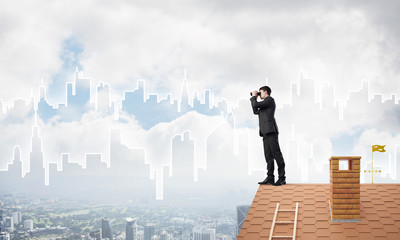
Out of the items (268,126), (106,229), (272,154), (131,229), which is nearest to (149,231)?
(131,229)

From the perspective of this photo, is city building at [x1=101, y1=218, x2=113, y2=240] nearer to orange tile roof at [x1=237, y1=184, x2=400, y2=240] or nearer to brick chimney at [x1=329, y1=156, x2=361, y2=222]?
orange tile roof at [x1=237, y1=184, x2=400, y2=240]

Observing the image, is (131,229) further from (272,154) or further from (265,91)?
(265,91)

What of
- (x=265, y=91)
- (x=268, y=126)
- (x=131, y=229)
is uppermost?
(x=265, y=91)

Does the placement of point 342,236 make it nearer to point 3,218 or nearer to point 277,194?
point 277,194

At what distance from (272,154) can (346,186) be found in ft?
7.28

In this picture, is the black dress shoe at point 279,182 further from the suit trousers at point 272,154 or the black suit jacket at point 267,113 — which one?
the black suit jacket at point 267,113

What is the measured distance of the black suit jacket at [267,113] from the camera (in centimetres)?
1113

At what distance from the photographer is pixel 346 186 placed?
9766 mm

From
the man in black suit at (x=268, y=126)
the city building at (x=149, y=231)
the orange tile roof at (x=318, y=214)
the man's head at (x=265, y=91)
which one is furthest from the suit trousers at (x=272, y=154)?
the city building at (x=149, y=231)

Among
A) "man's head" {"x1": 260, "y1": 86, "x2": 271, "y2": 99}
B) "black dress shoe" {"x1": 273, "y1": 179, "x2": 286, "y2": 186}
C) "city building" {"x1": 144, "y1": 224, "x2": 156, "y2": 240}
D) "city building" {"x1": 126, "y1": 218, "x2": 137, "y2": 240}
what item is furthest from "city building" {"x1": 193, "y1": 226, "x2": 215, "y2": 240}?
"man's head" {"x1": 260, "y1": 86, "x2": 271, "y2": 99}

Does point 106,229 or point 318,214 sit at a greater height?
point 318,214

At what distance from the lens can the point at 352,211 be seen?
9.68 m

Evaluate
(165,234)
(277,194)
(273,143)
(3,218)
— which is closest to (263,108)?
(273,143)

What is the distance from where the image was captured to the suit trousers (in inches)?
441
